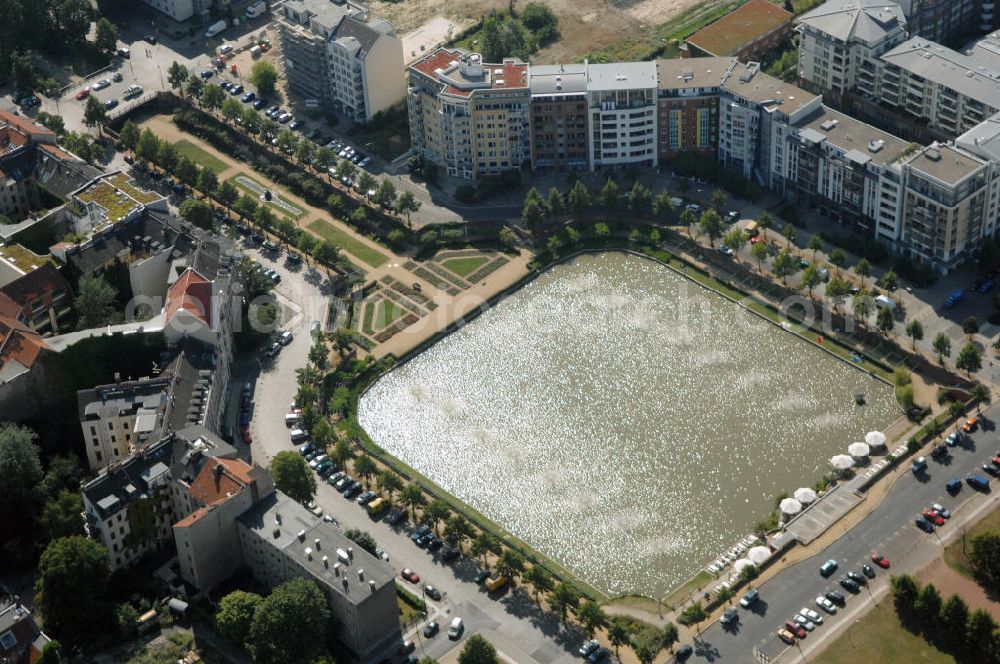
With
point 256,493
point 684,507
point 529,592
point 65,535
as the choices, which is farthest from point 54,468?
point 684,507

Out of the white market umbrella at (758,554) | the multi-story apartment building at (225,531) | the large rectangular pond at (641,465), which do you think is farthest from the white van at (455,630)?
the white market umbrella at (758,554)

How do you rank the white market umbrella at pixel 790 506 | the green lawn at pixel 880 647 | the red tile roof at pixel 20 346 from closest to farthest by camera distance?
the green lawn at pixel 880 647, the white market umbrella at pixel 790 506, the red tile roof at pixel 20 346

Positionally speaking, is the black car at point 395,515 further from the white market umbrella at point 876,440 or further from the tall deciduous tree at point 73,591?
the white market umbrella at point 876,440

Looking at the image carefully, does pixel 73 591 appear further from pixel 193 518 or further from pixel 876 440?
pixel 876 440

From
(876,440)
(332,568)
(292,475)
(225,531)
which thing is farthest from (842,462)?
(225,531)

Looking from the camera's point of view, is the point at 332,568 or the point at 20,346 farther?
the point at 20,346

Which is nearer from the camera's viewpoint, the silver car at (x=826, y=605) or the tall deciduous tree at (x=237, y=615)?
the tall deciduous tree at (x=237, y=615)
